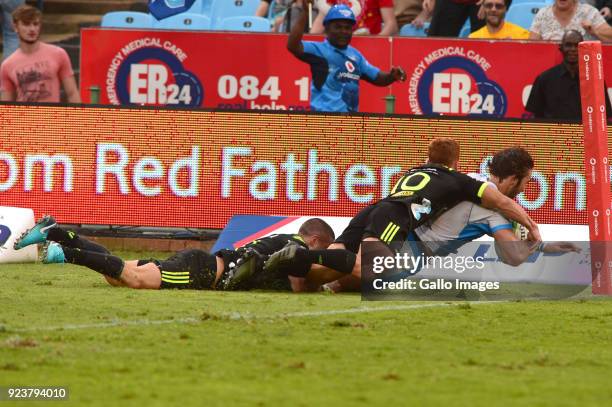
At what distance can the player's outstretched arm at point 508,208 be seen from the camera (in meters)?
9.95

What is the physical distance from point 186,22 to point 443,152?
919 centimetres

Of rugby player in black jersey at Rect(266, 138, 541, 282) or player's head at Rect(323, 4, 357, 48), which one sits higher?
player's head at Rect(323, 4, 357, 48)

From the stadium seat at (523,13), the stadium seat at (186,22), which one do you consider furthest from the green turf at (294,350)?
the stadium seat at (186,22)

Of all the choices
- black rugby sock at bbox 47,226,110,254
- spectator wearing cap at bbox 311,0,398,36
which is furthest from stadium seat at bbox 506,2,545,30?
black rugby sock at bbox 47,226,110,254

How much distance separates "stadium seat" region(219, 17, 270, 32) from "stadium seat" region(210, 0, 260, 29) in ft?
3.08

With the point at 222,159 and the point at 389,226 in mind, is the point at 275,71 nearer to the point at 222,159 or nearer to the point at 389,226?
the point at 222,159

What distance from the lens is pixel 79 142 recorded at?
14266mm

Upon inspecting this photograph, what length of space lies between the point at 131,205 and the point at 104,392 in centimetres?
848

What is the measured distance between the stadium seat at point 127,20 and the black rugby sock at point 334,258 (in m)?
9.74

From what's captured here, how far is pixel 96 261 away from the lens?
382 inches

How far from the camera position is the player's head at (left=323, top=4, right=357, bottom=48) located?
14391 mm

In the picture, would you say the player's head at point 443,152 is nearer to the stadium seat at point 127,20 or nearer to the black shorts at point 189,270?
the black shorts at point 189,270

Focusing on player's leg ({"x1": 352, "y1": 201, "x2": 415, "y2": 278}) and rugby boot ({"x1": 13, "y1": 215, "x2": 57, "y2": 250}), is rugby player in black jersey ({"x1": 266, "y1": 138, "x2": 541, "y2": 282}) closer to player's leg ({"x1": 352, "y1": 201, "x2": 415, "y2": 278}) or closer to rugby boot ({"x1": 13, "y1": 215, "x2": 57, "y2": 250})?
player's leg ({"x1": 352, "y1": 201, "x2": 415, "y2": 278})

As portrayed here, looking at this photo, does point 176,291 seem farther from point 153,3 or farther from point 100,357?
point 153,3
